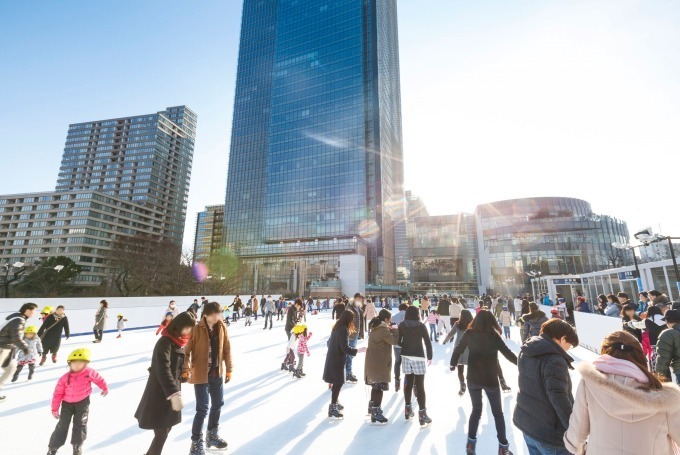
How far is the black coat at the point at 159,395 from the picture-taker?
331 cm

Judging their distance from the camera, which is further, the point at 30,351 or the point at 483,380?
the point at 30,351

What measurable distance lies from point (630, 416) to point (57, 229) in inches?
4904

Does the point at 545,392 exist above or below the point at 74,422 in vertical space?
above

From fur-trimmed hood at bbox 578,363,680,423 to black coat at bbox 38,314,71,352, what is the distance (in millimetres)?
11399

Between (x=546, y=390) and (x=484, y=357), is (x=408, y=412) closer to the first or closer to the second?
(x=484, y=357)

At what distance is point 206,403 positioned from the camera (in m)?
3.99

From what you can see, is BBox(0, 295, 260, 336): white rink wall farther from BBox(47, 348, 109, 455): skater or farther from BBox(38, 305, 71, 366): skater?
BBox(47, 348, 109, 455): skater

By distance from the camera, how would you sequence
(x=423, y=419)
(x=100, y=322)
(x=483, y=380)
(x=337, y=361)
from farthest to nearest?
(x=100, y=322)
(x=337, y=361)
(x=423, y=419)
(x=483, y=380)

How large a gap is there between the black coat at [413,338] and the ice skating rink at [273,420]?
115cm

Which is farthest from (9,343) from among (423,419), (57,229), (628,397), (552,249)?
(57,229)

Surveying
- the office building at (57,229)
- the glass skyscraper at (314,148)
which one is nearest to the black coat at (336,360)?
the glass skyscraper at (314,148)

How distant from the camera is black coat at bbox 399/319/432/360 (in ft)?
16.6

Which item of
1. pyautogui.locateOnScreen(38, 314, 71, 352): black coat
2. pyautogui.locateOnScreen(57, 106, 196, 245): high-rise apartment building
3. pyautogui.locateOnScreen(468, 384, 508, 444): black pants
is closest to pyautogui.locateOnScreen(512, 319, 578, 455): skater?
pyautogui.locateOnScreen(468, 384, 508, 444): black pants

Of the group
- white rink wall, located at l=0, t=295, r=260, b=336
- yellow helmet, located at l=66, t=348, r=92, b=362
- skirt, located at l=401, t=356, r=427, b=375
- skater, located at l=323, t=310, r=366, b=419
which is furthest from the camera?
white rink wall, located at l=0, t=295, r=260, b=336
